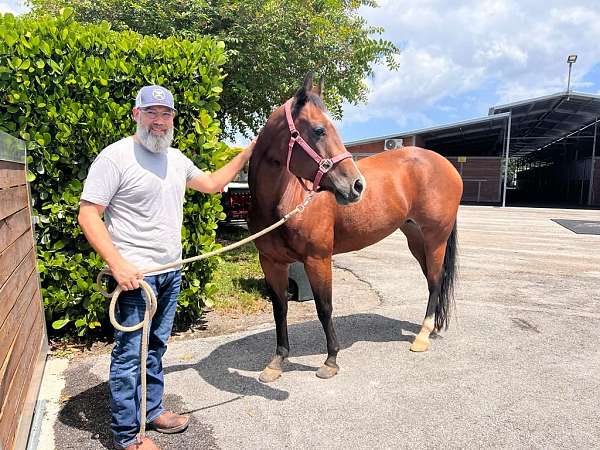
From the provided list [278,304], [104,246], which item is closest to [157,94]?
[104,246]

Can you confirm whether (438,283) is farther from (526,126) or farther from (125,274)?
(526,126)

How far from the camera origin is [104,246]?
2.13m

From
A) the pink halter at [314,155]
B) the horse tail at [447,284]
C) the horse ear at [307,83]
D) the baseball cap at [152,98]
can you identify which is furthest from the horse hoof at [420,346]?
the baseball cap at [152,98]

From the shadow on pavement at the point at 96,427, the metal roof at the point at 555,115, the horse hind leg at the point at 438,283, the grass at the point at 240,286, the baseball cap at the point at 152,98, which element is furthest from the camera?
the metal roof at the point at 555,115

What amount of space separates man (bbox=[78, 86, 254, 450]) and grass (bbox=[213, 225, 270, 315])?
229 centimetres

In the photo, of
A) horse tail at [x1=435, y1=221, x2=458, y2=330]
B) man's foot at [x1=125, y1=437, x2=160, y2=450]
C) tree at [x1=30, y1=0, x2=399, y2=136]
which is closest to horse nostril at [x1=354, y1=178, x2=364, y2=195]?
man's foot at [x1=125, y1=437, x2=160, y2=450]

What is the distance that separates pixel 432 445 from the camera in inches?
99.8

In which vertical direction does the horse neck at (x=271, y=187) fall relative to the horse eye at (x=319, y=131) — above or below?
below

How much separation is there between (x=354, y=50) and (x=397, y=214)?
470cm

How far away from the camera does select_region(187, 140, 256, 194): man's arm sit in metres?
2.81

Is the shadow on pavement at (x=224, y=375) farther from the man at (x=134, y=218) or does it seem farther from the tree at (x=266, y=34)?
the tree at (x=266, y=34)

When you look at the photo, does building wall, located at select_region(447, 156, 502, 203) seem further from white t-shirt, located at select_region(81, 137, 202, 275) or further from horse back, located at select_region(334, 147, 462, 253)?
white t-shirt, located at select_region(81, 137, 202, 275)

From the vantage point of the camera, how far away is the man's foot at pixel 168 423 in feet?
8.77

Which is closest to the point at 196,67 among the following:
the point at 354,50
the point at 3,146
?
the point at 3,146
